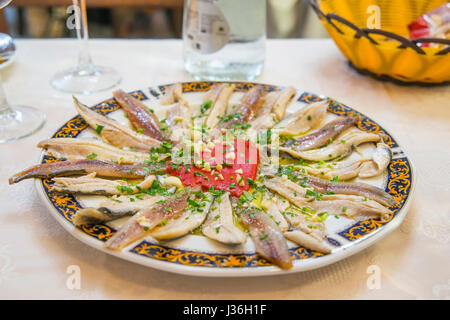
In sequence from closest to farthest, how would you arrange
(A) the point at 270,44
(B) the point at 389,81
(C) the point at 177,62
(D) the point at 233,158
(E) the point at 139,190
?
(E) the point at 139,190, (D) the point at 233,158, (B) the point at 389,81, (C) the point at 177,62, (A) the point at 270,44

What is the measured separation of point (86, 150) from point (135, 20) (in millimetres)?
3792

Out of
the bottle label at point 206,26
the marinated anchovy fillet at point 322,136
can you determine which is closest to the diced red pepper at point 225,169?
the marinated anchovy fillet at point 322,136

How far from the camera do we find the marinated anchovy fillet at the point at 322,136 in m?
1.54

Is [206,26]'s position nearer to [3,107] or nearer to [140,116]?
[140,116]

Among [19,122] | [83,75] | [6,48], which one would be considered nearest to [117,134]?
[19,122]

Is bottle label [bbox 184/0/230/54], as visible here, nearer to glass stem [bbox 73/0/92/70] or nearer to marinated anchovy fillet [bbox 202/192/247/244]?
glass stem [bbox 73/0/92/70]

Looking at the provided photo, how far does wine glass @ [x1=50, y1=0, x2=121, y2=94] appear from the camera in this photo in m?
1.97

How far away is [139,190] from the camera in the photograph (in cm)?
128

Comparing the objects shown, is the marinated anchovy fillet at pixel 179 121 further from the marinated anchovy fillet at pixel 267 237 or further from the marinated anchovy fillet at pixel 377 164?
the marinated anchovy fillet at pixel 377 164
